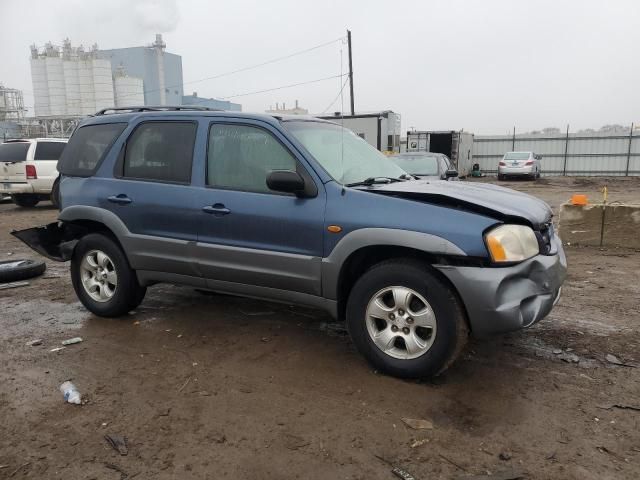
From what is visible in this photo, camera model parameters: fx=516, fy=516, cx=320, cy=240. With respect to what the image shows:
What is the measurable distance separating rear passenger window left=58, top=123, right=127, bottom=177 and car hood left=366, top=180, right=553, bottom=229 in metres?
2.61

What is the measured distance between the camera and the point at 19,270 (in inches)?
253

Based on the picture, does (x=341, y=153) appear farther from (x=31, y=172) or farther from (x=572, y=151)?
(x=572, y=151)

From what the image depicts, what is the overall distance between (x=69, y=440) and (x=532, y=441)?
2570 mm

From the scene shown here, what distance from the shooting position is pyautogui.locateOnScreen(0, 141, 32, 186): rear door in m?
13.1

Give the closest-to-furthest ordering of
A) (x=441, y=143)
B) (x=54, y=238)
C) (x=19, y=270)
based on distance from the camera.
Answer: (x=54, y=238)
(x=19, y=270)
(x=441, y=143)

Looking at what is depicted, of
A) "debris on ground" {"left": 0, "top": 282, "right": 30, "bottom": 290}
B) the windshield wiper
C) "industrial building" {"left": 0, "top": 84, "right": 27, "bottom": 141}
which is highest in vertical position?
"industrial building" {"left": 0, "top": 84, "right": 27, "bottom": 141}

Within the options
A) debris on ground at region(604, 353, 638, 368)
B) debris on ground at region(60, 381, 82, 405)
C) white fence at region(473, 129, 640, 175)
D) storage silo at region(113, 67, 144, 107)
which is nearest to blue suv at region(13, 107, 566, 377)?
debris on ground at region(604, 353, 638, 368)

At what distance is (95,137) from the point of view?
16.0 feet

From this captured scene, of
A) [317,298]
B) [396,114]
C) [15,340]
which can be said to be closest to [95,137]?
[15,340]

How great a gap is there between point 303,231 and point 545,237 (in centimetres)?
173

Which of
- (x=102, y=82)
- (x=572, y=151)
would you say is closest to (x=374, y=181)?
(x=572, y=151)

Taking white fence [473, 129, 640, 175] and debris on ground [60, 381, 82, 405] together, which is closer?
debris on ground [60, 381, 82, 405]

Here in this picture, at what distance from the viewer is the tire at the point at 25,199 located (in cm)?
1374

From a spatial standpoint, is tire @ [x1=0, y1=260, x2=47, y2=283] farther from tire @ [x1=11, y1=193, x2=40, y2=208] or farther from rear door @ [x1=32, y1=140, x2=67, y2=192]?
tire @ [x1=11, y1=193, x2=40, y2=208]
